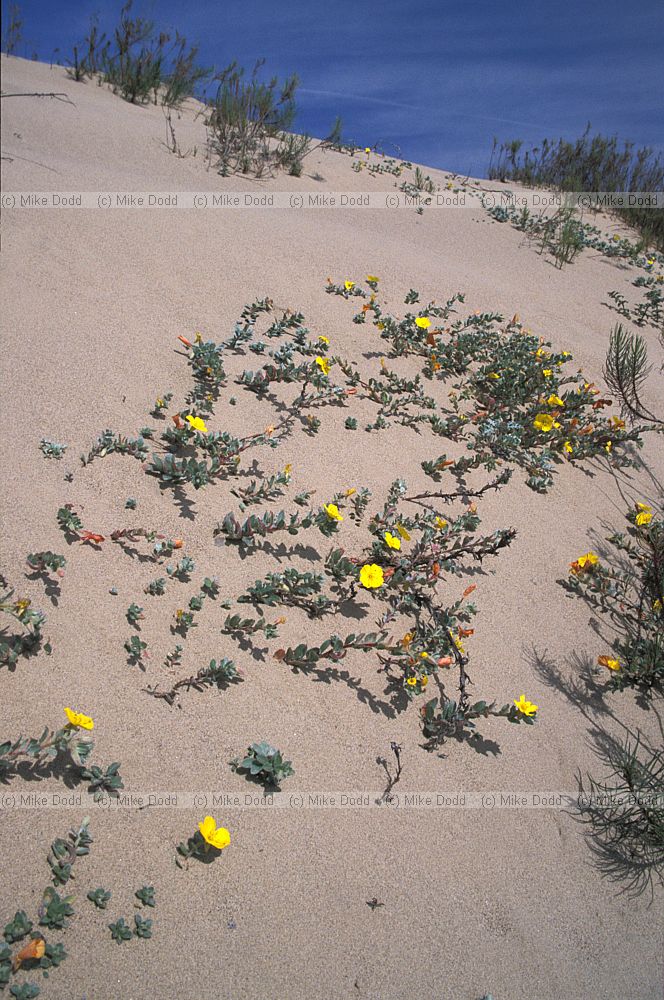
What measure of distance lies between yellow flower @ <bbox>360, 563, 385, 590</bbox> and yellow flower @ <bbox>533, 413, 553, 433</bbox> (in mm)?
1908

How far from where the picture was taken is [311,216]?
21.8ft

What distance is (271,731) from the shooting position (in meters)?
1.99

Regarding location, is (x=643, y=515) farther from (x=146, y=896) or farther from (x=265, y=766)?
(x=146, y=896)

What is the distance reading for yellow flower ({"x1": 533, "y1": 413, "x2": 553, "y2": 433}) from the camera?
3922 mm

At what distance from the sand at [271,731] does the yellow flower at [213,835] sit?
56mm

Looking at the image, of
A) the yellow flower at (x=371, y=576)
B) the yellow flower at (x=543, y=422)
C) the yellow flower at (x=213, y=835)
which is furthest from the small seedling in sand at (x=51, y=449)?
the yellow flower at (x=543, y=422)

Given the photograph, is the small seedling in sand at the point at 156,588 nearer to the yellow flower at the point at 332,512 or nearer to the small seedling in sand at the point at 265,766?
the small seedling in sand at the point at 265,766

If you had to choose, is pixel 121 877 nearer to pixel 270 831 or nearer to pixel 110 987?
pixel 110 987

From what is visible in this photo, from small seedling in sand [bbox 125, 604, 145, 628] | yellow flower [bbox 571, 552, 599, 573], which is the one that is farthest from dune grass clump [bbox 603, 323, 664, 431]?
small seedling in sand [bbox 125, 604, 145, 628]

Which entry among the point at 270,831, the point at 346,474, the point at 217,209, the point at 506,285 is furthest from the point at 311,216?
the point at 270,831

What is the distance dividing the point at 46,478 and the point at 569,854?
2294 mm

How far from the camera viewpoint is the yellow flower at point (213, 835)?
64.7 inches

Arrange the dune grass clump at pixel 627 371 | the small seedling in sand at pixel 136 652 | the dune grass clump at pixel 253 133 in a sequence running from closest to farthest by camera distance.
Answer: the small seedling in sand at pixel 136 652 → the dune grass clump at pixel 627 371 → the dune grass clump at pixel 253 133

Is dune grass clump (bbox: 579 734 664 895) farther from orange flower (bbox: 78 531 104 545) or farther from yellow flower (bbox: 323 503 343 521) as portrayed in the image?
orange flower (bbox: 78 531 104 545)
